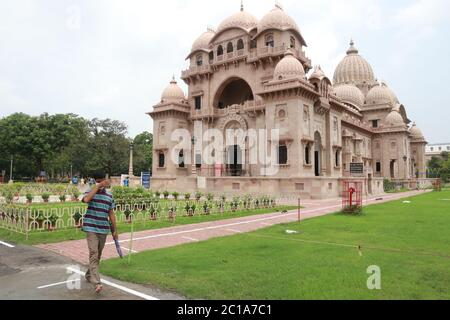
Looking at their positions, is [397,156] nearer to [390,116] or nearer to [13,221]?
[390,116]

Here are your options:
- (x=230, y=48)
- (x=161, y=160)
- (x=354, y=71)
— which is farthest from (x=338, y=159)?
(x=354, y=71)

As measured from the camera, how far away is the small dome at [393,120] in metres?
57.5

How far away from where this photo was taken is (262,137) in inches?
1411

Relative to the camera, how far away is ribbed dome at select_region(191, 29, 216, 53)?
44.1 metres

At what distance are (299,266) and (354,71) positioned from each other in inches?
2619

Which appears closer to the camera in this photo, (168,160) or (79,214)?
(79,214)

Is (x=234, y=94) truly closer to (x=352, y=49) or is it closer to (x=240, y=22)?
(x=240, y=22)

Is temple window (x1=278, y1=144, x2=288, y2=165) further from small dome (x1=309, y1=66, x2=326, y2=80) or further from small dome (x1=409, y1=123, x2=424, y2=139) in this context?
small dome (x1=409, y1=123, x2=424, y2=139)

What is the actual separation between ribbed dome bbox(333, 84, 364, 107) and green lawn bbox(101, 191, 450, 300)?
5299 cm

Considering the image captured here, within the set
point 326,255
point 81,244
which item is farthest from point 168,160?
point 326,255

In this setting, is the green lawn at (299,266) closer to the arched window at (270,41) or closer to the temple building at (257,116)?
the temple building at (257,116)

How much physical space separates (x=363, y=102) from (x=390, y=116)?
568cm
